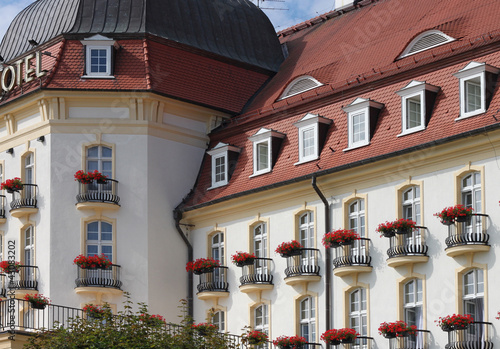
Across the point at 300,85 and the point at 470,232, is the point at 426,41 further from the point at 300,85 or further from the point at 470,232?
the point at 470,232

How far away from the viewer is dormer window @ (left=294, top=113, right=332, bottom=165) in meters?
45.4

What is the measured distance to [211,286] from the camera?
156 ft

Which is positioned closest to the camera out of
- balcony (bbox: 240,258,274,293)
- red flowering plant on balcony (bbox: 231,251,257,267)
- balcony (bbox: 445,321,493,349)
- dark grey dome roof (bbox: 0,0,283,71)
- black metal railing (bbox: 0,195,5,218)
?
balcony (bbox: 445,321,493,349)

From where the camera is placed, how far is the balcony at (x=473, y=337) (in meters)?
38.0

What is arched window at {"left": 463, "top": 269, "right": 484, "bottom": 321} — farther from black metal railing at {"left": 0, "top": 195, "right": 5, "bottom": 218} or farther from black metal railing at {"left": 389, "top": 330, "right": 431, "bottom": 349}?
black metal railing at {"left": 0, "top": 195, "right": 5, "bottom": 218}

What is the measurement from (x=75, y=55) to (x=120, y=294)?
28.9 feet

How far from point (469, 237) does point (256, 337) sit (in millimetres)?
8680

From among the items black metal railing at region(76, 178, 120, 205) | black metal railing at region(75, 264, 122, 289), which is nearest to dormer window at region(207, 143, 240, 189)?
black metal railing at region(76, 178, 120, 205)

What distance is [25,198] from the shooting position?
4922 centimetres

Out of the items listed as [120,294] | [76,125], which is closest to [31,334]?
[120,294]

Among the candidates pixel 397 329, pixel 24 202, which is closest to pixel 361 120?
pixel 397 329

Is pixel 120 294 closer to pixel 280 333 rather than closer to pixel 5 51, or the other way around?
pixel 280 333

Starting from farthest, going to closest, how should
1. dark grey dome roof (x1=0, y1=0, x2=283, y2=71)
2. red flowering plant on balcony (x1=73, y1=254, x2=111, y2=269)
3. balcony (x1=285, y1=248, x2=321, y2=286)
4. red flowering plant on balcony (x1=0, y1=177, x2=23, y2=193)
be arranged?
dark grey dome roof (x1=0, y1=0, x2=283, y2=71) → red flowering plant on balcony (x1=0, y1=177, x2=23, y2=193) → red flowering plant on balcony (x1=73, y1=254, x2=111, y2=269) → balcony (x1=285, y1=248, x2=321, y2=286)

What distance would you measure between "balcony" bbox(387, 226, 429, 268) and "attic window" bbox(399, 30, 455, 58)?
7.10 meters
